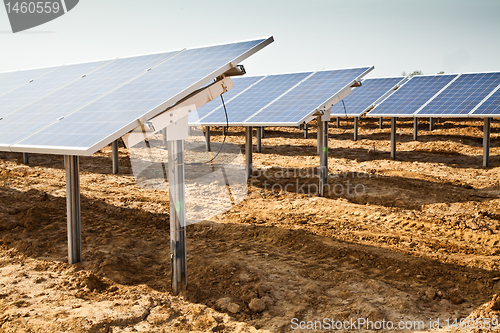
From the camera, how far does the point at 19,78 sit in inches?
560

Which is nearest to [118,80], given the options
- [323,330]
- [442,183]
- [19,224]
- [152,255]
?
[152,255]

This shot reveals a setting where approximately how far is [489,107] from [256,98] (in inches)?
417

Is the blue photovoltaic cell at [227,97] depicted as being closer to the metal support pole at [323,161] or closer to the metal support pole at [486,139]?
the metal support pole at [323,161]

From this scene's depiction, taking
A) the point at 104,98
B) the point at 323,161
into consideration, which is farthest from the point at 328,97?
the point at 104,98

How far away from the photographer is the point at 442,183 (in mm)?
16078

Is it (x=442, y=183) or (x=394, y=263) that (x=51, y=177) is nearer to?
(x=394, y=263)

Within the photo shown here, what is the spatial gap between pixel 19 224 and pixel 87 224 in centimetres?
170

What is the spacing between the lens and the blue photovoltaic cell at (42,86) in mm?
10312

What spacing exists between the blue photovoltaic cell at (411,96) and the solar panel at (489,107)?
283cm

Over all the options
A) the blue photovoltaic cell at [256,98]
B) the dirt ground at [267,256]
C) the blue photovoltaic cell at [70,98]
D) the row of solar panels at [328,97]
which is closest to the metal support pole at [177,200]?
the dirt ground at [267,256]

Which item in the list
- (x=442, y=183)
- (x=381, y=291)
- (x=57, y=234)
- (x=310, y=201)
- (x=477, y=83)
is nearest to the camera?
(x=381, y=291)

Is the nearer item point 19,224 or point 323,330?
point 323,330

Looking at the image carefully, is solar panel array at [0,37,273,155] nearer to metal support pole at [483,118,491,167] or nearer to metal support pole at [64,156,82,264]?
metal support pole at [64,156,82,264]

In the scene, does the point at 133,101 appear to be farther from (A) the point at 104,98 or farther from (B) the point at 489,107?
(B) the point at 489,107
